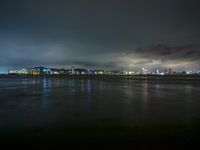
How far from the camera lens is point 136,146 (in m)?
8.62

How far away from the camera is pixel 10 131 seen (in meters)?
10.8

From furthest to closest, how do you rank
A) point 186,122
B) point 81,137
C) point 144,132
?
point 186,122 → point 144,132 → point 81,137

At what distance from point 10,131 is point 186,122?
1042cm

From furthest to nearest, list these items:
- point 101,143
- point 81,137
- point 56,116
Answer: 1. point 56,116
2. point 81,137
3. point 101,143

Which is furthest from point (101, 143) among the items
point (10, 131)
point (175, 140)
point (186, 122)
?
point (186, 122)

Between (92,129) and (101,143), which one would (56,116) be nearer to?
(92,129)

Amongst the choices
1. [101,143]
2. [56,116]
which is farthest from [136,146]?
[56,116]

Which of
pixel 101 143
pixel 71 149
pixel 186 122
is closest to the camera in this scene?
pixel 71 149

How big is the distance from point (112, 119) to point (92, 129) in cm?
290

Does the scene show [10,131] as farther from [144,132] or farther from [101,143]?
[144,132]

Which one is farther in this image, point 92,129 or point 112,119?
point 112,119

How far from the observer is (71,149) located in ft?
27.1

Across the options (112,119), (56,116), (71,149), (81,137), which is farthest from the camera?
(56,116)

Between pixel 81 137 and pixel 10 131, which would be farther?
pixel 10 131
